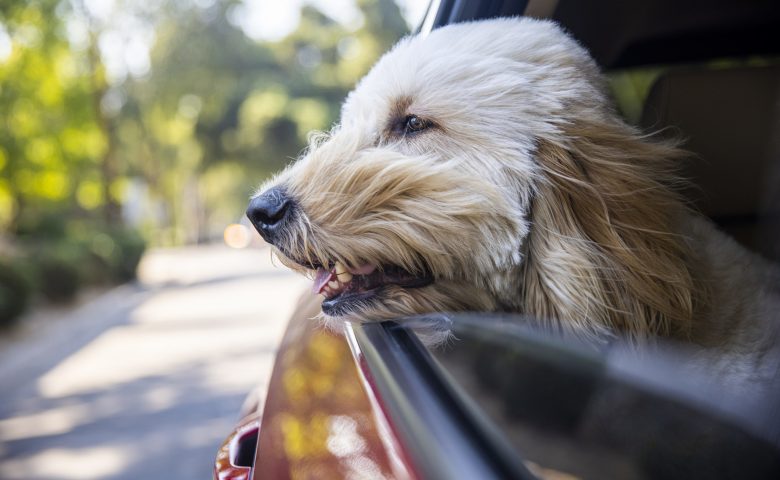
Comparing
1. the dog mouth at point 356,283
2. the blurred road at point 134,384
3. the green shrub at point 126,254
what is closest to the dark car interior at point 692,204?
the dog mouth at point 356,283

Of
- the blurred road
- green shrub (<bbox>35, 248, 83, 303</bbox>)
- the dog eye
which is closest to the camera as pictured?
the dog eye

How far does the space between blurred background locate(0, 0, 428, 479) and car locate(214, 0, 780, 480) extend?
58 centimetres

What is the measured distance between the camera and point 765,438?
127cm

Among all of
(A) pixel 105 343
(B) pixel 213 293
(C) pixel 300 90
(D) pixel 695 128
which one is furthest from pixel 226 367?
(C) pixel 300 90

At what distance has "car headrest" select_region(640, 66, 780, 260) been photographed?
8.06 ft

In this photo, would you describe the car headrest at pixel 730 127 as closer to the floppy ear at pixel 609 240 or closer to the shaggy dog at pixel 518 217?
the shaggy dog at pixel 518 217

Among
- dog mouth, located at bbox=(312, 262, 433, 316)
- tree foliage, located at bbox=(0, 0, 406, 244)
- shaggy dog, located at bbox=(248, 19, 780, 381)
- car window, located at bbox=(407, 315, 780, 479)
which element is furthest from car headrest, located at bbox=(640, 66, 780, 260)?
tree foliage, located at bbox=(0, 0, 406, 244)

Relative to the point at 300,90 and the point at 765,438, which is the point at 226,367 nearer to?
the point at 765,438

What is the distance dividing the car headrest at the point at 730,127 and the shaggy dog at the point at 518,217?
68 centimetres

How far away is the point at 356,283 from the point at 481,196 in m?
0.39

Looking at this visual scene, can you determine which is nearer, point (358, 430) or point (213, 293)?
point (358, 430)

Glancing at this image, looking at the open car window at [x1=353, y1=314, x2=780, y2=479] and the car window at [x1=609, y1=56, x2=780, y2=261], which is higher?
the car window at [x1=609, y1=56, x2=780, y2=261]

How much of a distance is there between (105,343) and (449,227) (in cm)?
1060

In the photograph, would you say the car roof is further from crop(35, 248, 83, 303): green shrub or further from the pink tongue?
crop(35, 248, 83, 303): green shrub
